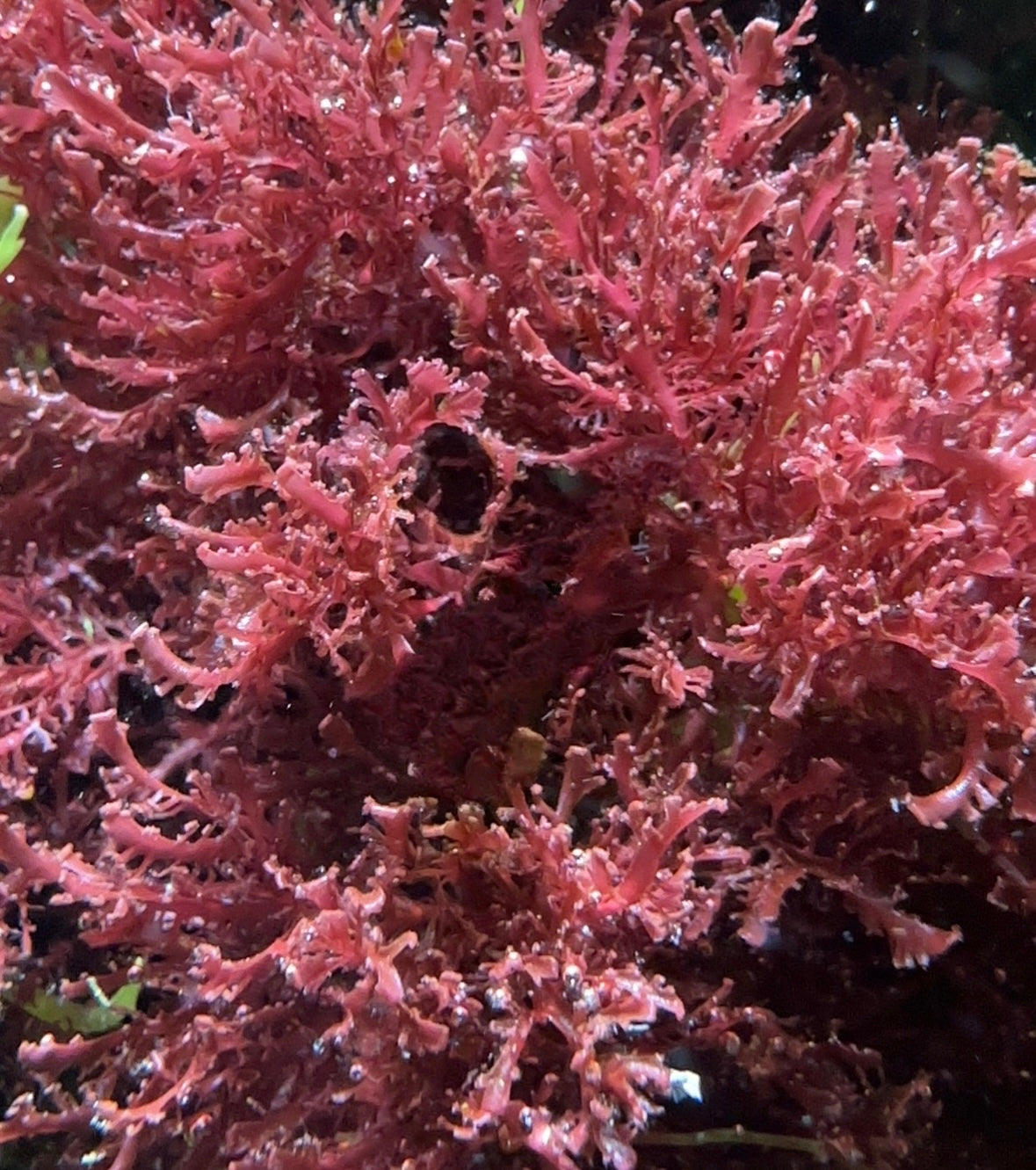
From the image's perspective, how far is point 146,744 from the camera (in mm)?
1440

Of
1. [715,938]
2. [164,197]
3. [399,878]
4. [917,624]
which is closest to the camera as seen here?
[917,624]

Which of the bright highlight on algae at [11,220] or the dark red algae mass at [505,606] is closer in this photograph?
the dark red algae mass at [505,606]

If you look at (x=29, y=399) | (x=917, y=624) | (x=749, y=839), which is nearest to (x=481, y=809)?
(x=749, y=839)

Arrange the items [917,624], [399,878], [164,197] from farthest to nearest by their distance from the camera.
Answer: [164,197]
[399,878]
[917,624]

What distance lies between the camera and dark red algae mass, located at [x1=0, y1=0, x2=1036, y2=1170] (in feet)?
3.35

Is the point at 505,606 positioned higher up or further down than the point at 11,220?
further down

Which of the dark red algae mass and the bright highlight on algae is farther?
the bright highlight on algae

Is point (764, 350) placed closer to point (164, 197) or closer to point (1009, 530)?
point (1009, 530)

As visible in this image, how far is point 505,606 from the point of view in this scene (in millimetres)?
1310

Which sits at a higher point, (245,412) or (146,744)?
(245,412)

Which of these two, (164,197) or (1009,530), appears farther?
(164,197)

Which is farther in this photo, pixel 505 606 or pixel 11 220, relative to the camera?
pixel 11 220

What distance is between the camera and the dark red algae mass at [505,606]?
1.02 metres

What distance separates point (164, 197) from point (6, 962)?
1.04 metres
